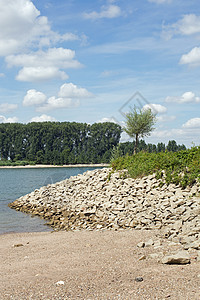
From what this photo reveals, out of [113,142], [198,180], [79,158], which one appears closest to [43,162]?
[79,158]

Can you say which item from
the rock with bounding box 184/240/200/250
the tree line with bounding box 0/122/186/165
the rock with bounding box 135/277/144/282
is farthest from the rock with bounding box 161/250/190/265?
the tree line with bounding box 0/122/186/165

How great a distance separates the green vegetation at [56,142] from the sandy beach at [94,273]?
71.9m

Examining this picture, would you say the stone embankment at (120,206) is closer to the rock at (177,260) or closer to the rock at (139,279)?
the rock at (177,260)

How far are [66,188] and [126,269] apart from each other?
11.1 m

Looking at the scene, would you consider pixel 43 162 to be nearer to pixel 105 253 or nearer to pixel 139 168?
pixel 139 168

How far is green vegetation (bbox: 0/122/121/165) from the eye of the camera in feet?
269

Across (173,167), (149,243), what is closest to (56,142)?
(173,167)

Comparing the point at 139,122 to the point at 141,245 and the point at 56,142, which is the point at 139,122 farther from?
the point at 56,142

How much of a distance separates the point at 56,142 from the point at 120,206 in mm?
78318

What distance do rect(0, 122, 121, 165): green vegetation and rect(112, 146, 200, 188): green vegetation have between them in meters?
64.8

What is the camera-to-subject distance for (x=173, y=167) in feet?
41.1

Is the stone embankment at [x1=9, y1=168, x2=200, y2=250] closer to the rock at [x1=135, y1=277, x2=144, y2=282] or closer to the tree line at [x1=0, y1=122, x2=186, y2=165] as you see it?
the rock at [x1=135, y1=277, x2=144, y2=282]

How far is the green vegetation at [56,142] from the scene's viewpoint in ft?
269

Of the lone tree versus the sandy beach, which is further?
the lone tree
